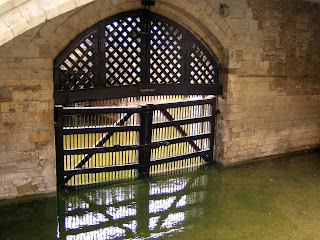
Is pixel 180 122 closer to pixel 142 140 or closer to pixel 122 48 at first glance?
pixel 142 140

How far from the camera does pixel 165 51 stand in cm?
686

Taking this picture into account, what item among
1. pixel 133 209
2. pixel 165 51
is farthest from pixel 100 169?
pixel 165 51

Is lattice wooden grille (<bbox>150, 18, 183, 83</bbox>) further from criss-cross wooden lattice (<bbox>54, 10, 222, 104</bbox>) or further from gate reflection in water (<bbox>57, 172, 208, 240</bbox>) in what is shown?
gate reflection in water (<bbox>57, 172, 208, 240</bbox>)

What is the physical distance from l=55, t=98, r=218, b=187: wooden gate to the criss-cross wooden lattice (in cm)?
30

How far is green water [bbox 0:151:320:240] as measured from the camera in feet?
15.7

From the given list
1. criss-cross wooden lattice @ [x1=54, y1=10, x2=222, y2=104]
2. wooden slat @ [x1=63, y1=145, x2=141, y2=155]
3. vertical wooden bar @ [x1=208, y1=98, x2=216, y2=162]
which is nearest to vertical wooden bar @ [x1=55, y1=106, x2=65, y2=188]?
wooden slat @ [x1=63, y1=145, x2=141, y2=155]

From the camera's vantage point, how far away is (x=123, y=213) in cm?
534

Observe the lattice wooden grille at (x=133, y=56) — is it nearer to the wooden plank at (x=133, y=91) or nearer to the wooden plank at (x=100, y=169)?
the wooden plank at (x=133, y=91)

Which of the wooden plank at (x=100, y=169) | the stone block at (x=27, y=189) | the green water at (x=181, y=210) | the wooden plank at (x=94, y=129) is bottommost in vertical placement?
the green water at (x=181, y=210)

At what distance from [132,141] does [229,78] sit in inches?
95.6

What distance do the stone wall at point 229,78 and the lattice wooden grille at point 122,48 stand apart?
0.93ft

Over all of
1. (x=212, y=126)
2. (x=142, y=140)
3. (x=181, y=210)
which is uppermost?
(x=212, y=126)

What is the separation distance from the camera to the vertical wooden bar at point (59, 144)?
18.9 feet

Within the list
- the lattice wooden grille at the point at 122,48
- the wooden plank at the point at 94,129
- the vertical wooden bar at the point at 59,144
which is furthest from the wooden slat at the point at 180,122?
the vertical wooden bar at the point at 59,144
